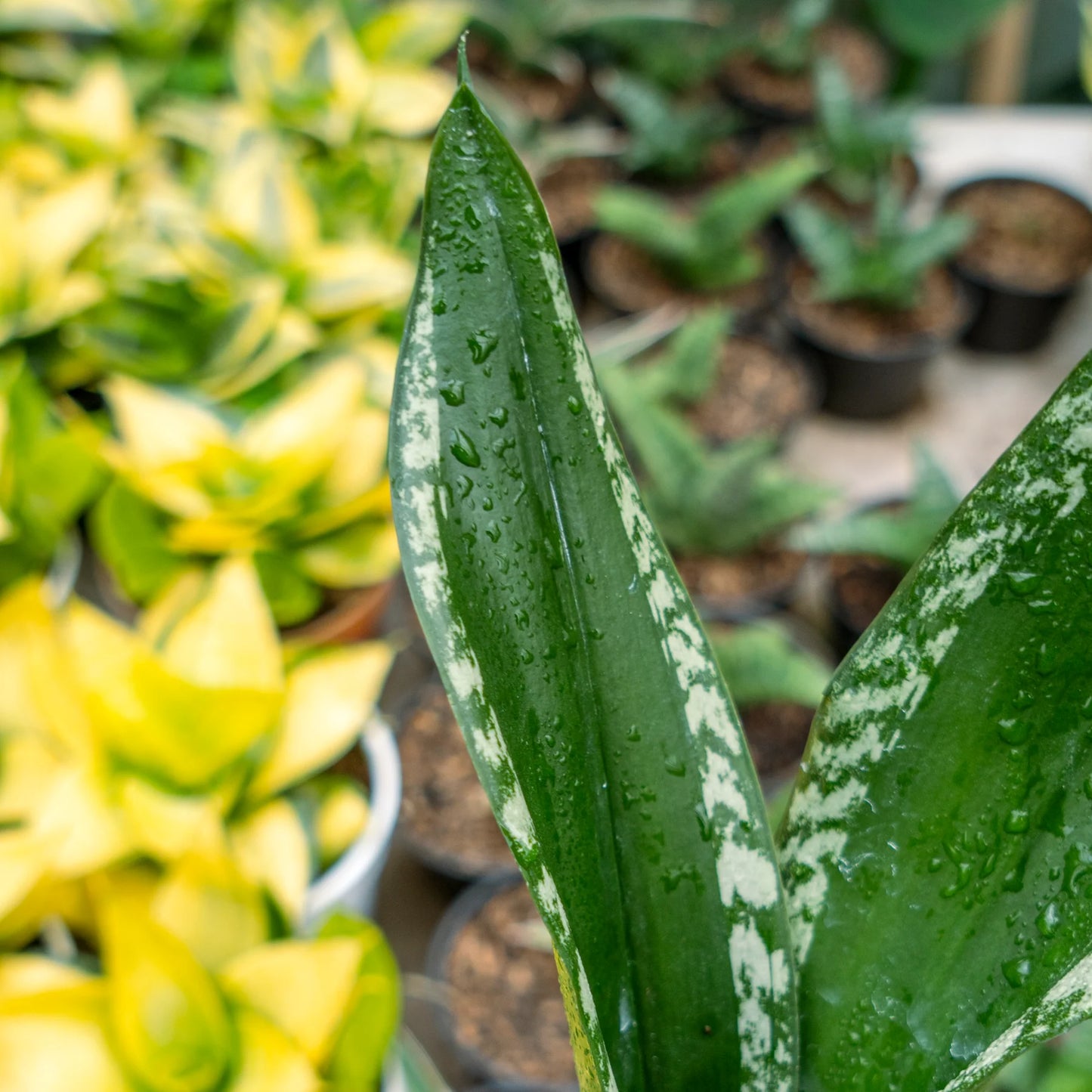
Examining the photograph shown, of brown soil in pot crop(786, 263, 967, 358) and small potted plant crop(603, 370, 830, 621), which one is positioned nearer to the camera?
small potted plant crop(603, 370, 830, 621)

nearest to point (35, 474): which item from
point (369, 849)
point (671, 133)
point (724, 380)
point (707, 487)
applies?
point (369, 849)

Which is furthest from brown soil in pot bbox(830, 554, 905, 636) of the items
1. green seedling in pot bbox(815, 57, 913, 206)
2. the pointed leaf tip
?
the pointed leaf tip

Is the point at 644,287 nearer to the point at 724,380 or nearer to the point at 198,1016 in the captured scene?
the point at 724,380

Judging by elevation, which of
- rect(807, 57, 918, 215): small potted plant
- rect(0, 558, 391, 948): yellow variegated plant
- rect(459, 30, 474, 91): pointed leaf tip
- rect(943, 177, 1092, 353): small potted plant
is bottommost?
rect(0, 558, 391, 948): yellow variegated plant

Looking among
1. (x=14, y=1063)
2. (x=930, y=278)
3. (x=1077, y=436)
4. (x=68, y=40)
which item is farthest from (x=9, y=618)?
(x=930, y=278)

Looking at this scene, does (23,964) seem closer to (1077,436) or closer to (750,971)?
(750,971)

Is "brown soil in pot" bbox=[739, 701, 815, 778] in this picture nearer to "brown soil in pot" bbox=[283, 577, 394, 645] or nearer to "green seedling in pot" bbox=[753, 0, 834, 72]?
"brown soil in pot" bbox=[283, 577, 394, 645]

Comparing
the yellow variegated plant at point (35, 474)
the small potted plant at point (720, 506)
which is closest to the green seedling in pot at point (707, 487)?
the small potted plant at point (720, 506)
